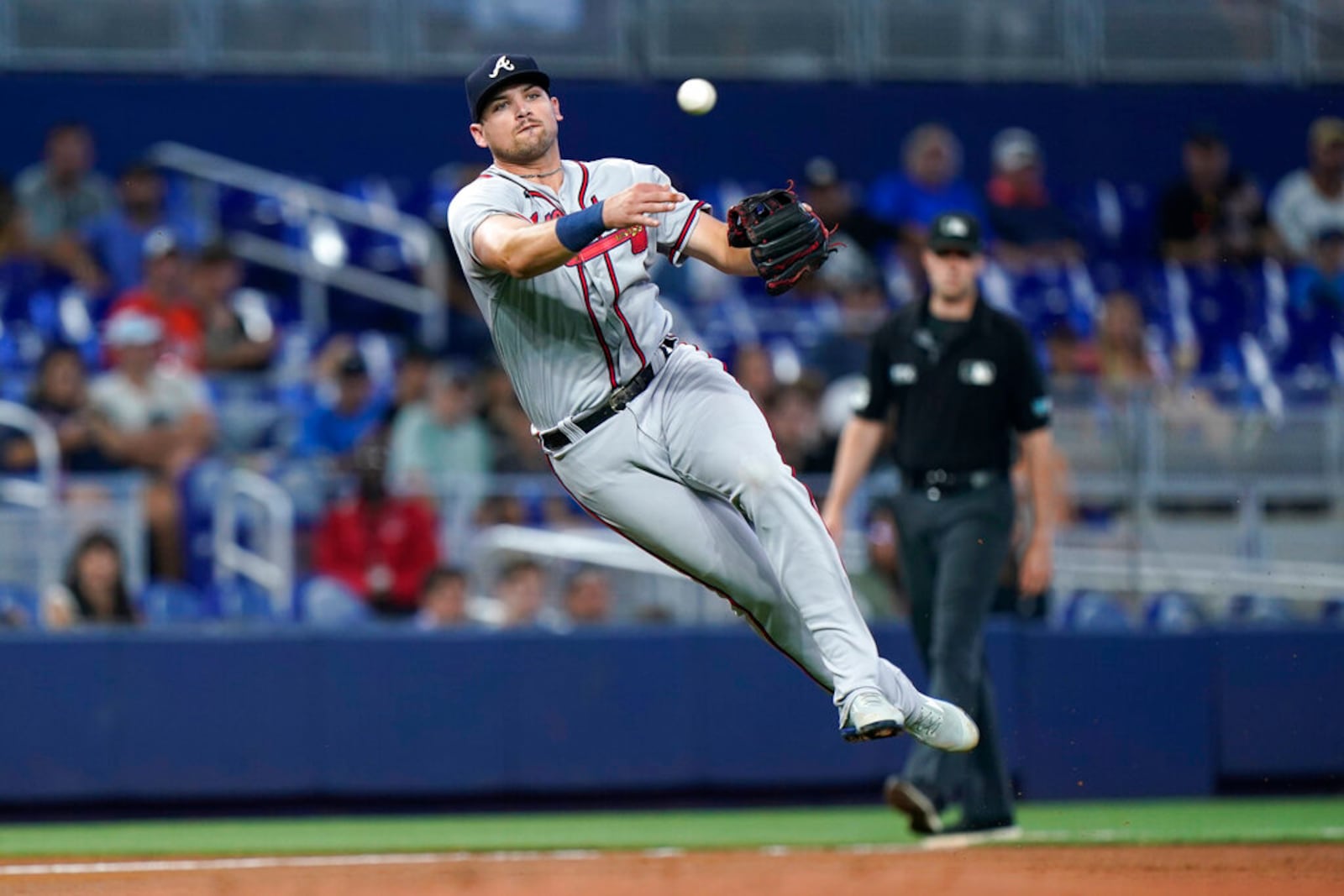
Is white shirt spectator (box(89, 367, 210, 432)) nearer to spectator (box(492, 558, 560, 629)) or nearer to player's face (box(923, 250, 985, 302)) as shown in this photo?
spectator (box(492, 558, 560, 629))

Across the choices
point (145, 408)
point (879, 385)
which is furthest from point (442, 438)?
point (879, 385)

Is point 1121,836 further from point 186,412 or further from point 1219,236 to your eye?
point 1219,236

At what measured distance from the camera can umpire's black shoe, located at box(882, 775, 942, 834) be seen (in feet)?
23.8

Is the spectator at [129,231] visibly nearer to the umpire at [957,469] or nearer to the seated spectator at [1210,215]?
the umpire at [957,469]

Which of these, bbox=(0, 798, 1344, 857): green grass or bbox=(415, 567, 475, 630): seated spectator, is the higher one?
bbox=(415, 567, 475, 630): seated spectator

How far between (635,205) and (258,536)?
5.13 metres

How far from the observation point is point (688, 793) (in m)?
9.57

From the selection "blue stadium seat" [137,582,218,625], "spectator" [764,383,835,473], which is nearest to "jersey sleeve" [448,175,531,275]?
"blue stadium seat" [137,582,218,625]

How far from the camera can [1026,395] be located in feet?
24.8

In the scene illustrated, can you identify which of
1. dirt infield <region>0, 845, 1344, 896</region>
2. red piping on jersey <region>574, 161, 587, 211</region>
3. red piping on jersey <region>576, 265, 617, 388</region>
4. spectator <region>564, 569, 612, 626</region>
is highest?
red piping on jersey <region>574, 161, 587, 211</region>

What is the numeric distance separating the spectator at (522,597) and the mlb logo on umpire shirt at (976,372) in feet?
9.11

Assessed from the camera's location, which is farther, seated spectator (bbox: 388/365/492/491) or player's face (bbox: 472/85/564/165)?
seated spectator (bbox: 388/365/492/491)

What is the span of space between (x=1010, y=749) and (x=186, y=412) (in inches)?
185

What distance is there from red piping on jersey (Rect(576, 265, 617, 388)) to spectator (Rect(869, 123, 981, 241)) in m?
8.17
